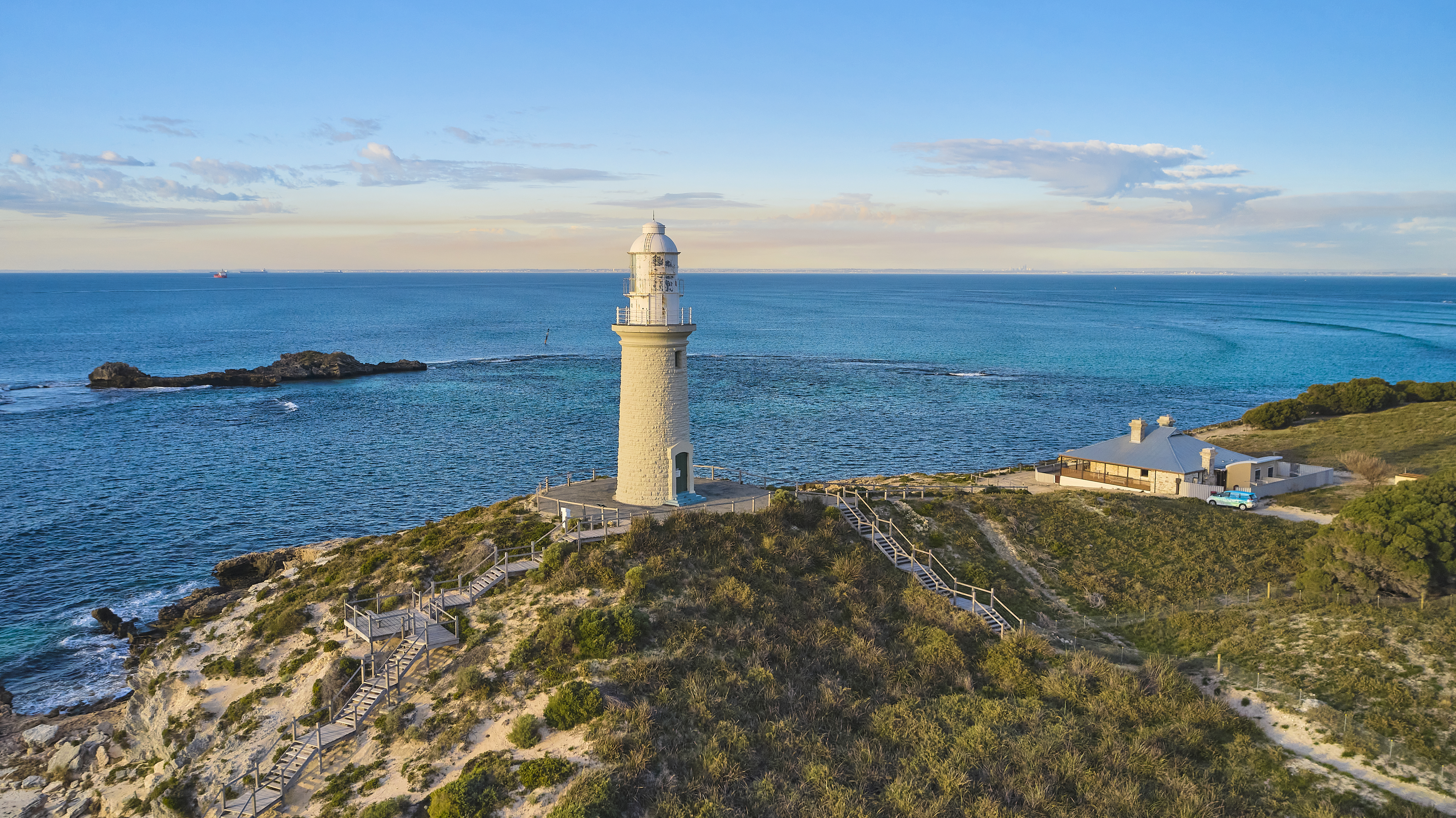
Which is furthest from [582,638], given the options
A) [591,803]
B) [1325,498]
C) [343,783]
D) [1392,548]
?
[1325,498]

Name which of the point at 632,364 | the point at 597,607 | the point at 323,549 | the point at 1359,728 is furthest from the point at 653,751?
the point at 323,549

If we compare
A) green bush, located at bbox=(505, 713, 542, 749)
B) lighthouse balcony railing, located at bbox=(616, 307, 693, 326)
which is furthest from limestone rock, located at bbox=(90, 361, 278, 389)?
green bush, located at bbox=(505, 713, 542, 749)

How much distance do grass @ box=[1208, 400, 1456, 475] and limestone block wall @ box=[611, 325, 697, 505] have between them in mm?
35527

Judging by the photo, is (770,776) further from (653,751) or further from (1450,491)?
(1450,491)

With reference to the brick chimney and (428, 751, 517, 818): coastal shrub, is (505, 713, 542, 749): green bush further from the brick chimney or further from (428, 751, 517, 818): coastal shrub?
the brick chimney

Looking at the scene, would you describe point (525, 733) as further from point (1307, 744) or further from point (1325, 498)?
point (1325, 498)

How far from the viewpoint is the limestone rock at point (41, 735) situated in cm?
2750

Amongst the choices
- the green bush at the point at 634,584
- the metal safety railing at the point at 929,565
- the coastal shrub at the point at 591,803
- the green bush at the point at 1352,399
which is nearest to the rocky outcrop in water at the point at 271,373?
the metal safety railing at the point at 929,565

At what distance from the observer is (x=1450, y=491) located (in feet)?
99.8

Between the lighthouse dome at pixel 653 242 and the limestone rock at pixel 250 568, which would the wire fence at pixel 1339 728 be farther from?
the limestone rock at pixel 250 568

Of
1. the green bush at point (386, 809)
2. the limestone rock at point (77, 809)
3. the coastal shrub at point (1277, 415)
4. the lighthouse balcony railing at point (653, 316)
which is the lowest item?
the limestone rock at point (77, 809)

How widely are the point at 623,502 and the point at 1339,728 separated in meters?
22.1

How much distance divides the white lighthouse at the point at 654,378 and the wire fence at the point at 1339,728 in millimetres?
14754

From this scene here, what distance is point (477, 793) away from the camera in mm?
17781
